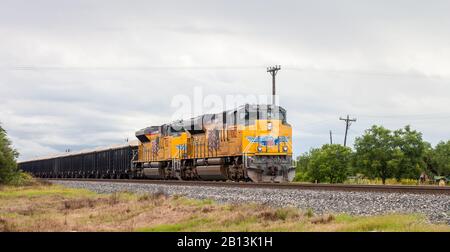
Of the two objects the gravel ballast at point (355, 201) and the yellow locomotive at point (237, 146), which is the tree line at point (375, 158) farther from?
the gravel ballast at point (355, 201)

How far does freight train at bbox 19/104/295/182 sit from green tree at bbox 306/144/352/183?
59.0 ft

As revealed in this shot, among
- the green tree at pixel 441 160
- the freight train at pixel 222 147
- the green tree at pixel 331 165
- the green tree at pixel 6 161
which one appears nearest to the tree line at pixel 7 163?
the green tree at pixel 6 161

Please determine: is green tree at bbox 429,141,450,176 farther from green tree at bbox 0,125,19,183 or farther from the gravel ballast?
the gravel ballast

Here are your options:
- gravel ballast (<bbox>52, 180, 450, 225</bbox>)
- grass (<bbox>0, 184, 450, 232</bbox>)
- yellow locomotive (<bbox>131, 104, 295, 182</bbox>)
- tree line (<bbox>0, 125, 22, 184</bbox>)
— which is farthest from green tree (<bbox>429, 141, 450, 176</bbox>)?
grass (<bbox>0, 184, 450, 232</bbox>)

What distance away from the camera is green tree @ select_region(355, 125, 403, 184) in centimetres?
4969

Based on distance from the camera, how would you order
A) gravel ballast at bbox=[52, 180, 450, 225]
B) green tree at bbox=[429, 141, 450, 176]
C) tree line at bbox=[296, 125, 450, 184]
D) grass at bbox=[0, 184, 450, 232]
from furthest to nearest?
green tree at bbox=[429, 141, 450, 176] < tree line at bbox=[296, 125, 450, 184] < gravel ballast at bbox=[52, 180, 450, 225] < grass at bbox=[0, 184, 450, 232]

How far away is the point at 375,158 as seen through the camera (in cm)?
5084

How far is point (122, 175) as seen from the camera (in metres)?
46.8

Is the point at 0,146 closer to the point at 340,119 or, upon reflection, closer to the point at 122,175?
the point at 122,175

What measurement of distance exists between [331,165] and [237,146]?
1087 inches

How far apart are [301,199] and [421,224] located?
625 centimetres

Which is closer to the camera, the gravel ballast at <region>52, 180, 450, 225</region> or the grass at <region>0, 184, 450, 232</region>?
the grass at <region>0, 184, 450, 232</region>

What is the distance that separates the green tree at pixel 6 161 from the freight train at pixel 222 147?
843cm

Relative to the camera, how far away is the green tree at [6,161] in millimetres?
→ 35875
